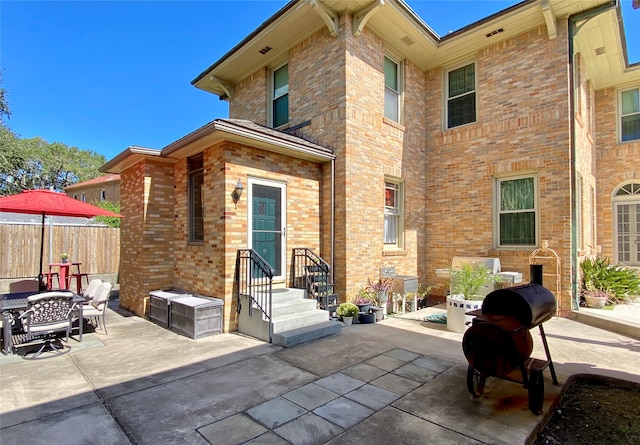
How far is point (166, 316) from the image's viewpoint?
6492 mm

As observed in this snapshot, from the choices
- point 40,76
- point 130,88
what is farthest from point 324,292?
point 130,88

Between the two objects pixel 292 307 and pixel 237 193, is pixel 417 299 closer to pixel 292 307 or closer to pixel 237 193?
pixel 292 307

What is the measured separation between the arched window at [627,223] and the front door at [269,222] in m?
10.9

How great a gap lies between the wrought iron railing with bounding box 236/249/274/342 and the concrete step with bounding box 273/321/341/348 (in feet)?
1.65

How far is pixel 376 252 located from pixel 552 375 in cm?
457

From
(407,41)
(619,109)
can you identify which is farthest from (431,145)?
(619,109)

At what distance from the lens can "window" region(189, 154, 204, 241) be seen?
7141 millimetres

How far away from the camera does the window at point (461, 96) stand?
352 inches

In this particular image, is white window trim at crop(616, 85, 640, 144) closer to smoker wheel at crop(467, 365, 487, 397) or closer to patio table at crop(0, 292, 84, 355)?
smoker wheel at crop(467, 365, 487, 397)

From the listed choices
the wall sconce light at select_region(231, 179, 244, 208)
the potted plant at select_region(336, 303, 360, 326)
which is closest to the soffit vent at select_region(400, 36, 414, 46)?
the wall sconce light at select_region(231, 179, 244, 208)

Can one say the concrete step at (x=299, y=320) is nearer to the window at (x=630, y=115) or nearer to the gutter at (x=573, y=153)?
the gutter at (x=573, y=153)

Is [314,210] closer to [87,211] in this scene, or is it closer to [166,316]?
[166,316]

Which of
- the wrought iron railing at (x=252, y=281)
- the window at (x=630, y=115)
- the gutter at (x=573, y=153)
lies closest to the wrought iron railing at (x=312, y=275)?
the wrought iron railing at (x=252, y=281)

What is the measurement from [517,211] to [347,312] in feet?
16.1
